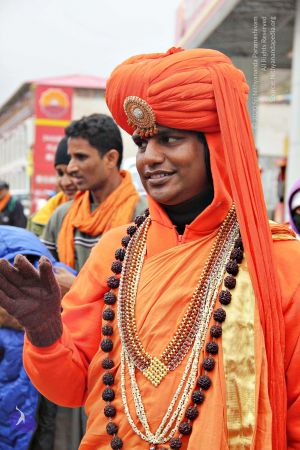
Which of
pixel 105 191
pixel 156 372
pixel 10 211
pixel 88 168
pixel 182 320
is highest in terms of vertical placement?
pixel 88 168

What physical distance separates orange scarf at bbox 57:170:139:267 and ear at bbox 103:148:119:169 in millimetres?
170

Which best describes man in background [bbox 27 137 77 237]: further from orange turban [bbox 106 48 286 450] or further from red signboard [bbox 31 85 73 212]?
red signboard [bbox 31 85 73 212]

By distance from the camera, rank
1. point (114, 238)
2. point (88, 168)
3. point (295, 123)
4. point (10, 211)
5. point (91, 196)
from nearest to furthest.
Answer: point (114, 238)
point (88, 168)
point (91, 196)
point (295, 123)
point (10, 211)

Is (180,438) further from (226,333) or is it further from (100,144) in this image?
(100,144)

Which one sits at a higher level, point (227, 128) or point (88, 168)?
point (227, 128)

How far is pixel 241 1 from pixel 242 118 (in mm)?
7709

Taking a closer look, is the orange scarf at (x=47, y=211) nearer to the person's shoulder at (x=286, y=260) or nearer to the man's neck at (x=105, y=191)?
the man's neck at (x=105, y=191)

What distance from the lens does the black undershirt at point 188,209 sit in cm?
209

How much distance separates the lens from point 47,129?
24.4 m

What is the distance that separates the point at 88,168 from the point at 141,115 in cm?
220

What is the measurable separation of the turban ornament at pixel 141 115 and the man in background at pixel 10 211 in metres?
8.01

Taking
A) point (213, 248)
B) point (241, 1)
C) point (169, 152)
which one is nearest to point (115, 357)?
point (213, 248)

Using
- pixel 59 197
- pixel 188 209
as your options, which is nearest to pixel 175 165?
pixel 188 209

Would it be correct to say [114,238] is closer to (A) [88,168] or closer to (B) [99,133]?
(A) [88,168]
